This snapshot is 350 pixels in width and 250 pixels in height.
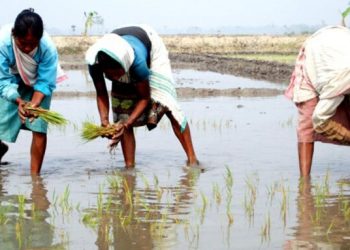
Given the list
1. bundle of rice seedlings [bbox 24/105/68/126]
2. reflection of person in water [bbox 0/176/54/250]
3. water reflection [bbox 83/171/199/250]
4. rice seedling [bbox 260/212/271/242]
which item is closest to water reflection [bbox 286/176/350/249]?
rice seedling [bbox 260/212/271/242]

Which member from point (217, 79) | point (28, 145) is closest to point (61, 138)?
point (28, 145)

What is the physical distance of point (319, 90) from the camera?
5.23m

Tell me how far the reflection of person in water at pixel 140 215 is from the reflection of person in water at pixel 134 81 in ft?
1.83

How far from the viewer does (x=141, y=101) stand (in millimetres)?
5762

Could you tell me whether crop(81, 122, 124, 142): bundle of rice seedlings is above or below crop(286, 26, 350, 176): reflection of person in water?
below

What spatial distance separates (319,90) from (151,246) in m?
2.06

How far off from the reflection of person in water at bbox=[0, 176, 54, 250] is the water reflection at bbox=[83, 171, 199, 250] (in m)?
0.27

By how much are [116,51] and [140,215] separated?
1.39m

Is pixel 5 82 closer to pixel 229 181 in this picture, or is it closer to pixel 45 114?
pixel 45 114

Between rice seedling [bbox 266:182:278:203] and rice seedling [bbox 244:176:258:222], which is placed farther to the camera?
rice seedling [bbox 266:182:278:203]

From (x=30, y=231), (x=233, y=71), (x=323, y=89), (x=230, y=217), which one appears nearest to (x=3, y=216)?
A: (x=30, y=231)

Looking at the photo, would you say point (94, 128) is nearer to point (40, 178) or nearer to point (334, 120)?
point (40, 178)

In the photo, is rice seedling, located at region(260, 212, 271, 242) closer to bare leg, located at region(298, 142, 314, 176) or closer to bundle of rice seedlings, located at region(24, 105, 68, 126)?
bare leg, located at region(298, 142, 314, 176)

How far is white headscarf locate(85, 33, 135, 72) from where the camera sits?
17.4 feet
